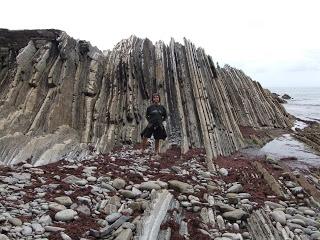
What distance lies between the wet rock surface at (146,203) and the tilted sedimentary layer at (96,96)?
236 cm

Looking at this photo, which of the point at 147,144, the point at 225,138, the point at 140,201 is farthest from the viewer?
the point at 225,138

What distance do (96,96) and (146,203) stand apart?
1108 cm

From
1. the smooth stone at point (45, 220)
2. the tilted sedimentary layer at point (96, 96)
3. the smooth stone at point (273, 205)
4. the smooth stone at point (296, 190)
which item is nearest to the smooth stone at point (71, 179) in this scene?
the tilted sedimentary layer at point (96, 96)

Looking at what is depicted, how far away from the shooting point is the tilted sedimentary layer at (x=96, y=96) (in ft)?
53.6

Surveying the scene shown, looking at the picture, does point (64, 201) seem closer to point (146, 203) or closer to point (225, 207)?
point (146, 203)

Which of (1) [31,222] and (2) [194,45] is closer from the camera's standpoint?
(1) [31,222]

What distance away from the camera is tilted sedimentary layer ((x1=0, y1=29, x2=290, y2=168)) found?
16.3 meters

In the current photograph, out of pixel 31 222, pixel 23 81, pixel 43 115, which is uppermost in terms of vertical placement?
pixel 23 81

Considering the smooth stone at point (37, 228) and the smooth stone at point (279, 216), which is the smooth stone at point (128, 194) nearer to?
the smooth stone at point (37, 228)

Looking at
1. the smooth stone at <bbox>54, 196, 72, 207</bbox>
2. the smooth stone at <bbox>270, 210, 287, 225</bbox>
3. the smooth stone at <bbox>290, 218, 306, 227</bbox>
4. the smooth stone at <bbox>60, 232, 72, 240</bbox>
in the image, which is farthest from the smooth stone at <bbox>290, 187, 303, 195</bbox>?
the smooth stone at <bbox>60, 232, 72, 240</bbox>

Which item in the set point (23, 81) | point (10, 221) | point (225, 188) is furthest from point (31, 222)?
point (23, 81)

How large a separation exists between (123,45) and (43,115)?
32.4 feet

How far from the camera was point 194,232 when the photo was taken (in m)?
9.12

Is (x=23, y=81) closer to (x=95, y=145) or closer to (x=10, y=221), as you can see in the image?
(x=95, y=145)
